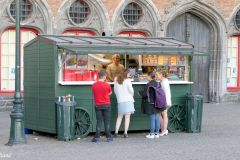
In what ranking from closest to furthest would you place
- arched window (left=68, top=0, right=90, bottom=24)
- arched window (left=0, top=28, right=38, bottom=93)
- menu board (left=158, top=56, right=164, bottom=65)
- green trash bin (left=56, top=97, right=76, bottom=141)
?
green trash bin (left=56, top=97, right=76, bottom=141), menu board (left=158, top=56, right=164, bottom=65), arched window (left=0, top=28, right=38, bottom=93), arched window (left=68, top=0, right=90, bottom=24)

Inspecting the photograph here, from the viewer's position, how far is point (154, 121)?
16.1 metres

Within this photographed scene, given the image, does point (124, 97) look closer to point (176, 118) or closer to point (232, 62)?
point (176, 118)

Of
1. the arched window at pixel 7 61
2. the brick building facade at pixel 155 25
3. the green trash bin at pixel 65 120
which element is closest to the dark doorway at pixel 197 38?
the brick building facade at pixel 155 25

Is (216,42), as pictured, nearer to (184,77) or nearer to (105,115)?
(184,77)

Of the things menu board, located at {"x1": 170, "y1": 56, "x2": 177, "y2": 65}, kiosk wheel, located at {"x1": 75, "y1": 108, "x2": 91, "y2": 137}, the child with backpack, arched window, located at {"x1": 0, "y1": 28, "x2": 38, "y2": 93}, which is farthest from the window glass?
kiosk wheel, located at {"x1": 75, "y1": 108, "x2": 91, "y2": 137}

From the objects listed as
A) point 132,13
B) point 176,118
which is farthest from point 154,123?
point 132,13

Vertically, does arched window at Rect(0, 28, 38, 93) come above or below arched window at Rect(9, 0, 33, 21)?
below

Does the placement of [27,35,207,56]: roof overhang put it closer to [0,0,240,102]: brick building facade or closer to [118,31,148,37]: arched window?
[0,0,240,102]: brick building facade

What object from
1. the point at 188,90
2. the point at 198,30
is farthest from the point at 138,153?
the point at 198,30

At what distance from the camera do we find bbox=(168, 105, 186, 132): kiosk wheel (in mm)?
17250

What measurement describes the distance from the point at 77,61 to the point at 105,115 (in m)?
2.02

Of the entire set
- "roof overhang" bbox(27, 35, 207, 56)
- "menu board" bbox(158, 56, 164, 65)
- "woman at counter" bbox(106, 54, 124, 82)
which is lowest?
"woman at counter" bbox(106, 54, 124, 82)

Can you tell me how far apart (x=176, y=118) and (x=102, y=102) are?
2772mm

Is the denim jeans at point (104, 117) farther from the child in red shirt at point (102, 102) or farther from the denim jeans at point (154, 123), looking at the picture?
the denim jeans at point (154, 123)
